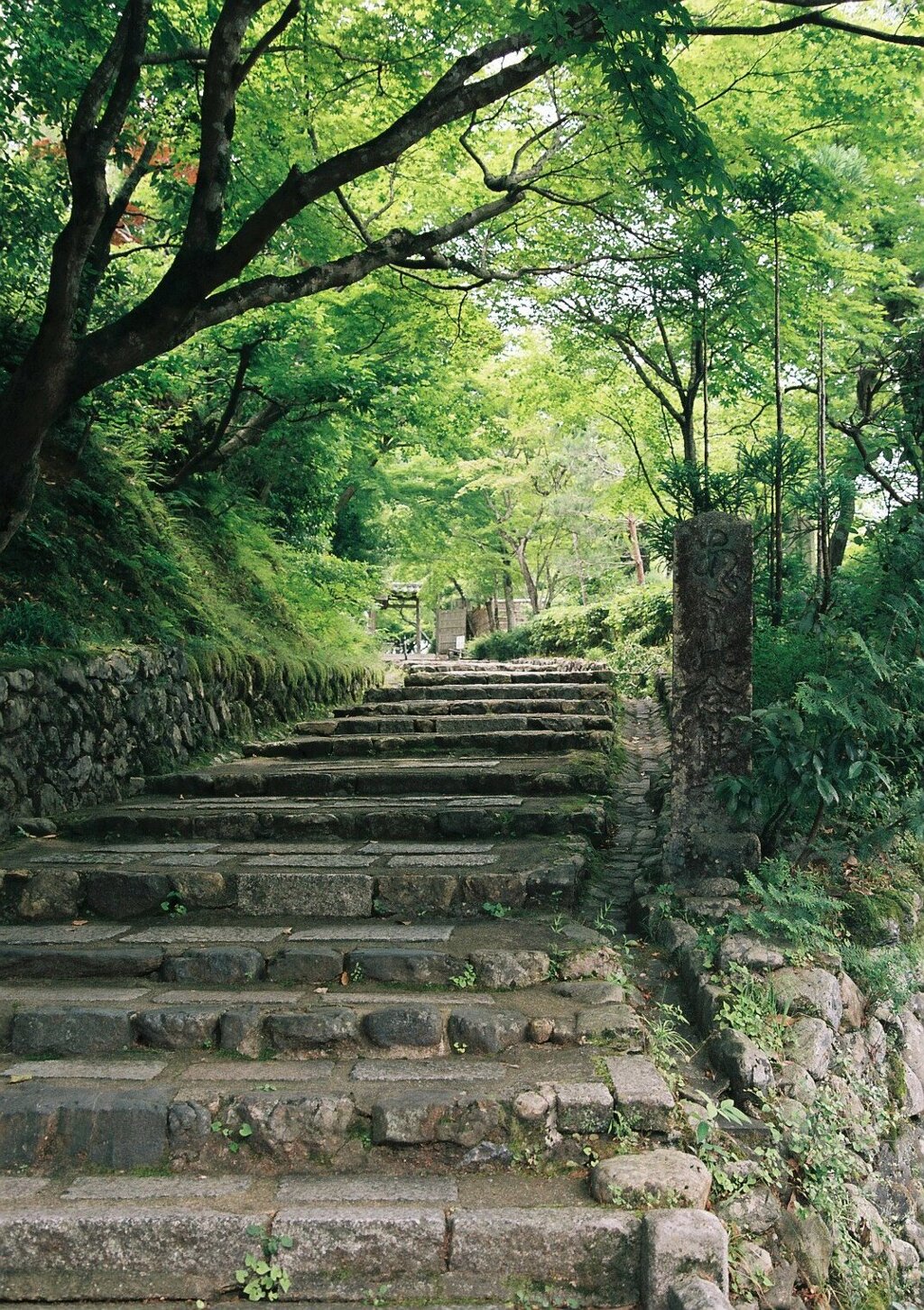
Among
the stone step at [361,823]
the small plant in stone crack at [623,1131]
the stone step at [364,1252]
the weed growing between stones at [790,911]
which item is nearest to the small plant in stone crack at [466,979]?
the small plant in stone crack at [623,1131]

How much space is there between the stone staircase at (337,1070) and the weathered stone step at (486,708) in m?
4.28

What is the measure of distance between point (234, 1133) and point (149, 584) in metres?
6.90

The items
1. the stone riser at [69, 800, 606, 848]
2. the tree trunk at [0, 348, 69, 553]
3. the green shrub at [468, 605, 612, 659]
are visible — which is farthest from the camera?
the green shrub at [468, 605, 612, 659]

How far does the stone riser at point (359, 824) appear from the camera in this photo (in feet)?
21.3

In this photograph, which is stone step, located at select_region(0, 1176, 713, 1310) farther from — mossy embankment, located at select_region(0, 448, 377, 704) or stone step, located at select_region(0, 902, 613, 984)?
mossy embankment, located at select_region(0, 448, 377, 704)

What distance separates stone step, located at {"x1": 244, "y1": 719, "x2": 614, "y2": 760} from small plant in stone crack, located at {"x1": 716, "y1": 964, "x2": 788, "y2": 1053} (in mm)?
4469

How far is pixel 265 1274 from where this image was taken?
3066mm

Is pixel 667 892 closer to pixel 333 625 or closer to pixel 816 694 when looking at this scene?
pixel 816 694

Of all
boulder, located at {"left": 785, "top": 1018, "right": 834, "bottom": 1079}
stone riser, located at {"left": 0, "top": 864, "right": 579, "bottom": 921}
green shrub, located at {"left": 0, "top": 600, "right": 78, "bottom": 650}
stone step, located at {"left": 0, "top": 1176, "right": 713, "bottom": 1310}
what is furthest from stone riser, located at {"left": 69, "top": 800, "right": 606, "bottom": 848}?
stone step, located at {"left": 0, "top": 1176, "right": 713, "bottom": 1310}

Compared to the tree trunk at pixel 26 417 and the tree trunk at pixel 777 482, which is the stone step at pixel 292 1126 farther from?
the tree trunk at pixel 777 482

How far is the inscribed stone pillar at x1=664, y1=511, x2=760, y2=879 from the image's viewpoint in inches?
223

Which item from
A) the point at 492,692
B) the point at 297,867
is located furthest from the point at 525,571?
the point at 297,867

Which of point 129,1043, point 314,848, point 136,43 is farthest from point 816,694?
point 136,43

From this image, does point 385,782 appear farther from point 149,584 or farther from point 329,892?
point 149,584
